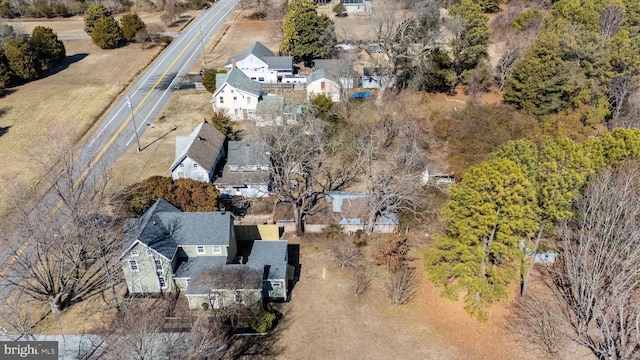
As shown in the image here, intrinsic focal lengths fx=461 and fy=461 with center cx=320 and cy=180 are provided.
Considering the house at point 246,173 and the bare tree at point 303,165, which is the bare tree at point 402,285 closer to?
the bare tree at point 303,165

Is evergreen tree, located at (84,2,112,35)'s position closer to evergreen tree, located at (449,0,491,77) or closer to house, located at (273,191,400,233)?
evergreen tree, located at (449,0,491,77)

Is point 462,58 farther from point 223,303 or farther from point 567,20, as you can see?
point 223,303

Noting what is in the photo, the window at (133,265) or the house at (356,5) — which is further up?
the house at (356,5)

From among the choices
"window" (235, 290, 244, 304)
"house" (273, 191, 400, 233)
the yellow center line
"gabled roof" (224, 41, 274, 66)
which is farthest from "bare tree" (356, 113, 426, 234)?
the yellow center line

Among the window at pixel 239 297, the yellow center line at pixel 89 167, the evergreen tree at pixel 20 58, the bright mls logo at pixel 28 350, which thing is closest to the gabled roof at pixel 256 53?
the yellow center line at pixel 89 167

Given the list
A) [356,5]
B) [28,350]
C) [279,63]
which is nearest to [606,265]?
[28,350]

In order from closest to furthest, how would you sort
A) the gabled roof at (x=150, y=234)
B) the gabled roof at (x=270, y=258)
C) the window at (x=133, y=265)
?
the gabled roof at (x=150, y=234) < the window at (x=133, y=265) < the gabled roof at (x=270, y=258)

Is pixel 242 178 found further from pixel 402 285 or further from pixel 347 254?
pixel 402 285

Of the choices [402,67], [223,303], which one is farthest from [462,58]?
[223,303]
